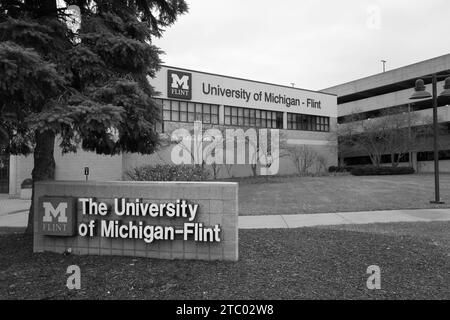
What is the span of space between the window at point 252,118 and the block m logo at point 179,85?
474 centimetres

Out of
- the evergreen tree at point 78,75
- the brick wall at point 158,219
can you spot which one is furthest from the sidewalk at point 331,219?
the evergreen tree at point 78,75

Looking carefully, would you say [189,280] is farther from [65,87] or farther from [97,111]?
[65,87]

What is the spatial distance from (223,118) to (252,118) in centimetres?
361

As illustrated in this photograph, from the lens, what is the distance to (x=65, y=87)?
5.72m

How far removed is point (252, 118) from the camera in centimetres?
3812

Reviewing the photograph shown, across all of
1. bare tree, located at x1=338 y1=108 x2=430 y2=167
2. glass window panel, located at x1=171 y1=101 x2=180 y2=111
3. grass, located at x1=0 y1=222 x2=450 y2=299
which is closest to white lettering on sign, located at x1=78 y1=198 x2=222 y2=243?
grass, located at x1=0 y1=222 x2=450 y2=299

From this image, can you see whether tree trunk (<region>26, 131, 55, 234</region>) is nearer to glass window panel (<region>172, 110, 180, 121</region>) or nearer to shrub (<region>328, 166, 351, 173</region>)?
glass window panel (<region>172, 110, 180, 121</region>)

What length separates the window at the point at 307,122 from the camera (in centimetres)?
4119

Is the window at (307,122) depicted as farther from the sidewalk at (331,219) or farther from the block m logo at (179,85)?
the sidewalk at (331,219)

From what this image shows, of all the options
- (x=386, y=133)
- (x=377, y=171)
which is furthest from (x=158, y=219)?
(x=386, y=133)

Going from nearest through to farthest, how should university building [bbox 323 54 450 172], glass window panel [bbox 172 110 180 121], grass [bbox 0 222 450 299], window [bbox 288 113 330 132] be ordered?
grass [bbox 0 222 450 299], glass window panel [bbox 172 110 180 121], window [bbox 288 113 330 132], university building [bbox 323 54 450 172]

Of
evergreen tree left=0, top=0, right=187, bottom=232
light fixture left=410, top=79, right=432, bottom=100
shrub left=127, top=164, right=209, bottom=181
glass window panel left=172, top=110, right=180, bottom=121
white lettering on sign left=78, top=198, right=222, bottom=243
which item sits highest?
glass window panel left=172, top=110, right=180, bottom=121

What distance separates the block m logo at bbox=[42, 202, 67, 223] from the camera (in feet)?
21.0

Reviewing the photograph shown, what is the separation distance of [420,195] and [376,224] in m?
8.20
